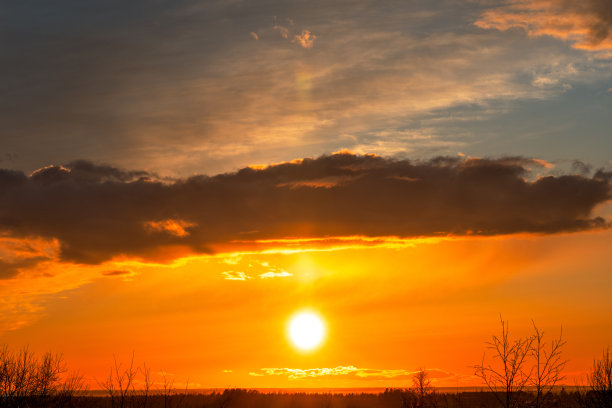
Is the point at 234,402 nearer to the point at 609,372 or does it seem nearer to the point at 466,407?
the point at 466,407

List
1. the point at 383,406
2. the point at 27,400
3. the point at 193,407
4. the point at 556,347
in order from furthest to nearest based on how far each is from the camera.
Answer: the point at 383,406
the point at 193,407
the point at 27,400
the point at 556,347

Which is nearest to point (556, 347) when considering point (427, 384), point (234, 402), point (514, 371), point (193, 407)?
point (514, 371)

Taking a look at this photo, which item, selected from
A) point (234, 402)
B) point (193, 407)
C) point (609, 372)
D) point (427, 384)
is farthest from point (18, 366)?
point (234, 402)

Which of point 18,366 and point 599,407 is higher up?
point 18,366

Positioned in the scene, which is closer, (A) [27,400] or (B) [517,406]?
(B) [517,406]

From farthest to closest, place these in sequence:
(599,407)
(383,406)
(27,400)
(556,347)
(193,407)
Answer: (383,406) → (193,407) → (27,400) → (599,407) → (556,347)

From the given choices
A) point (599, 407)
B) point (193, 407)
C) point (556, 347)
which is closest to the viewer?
point (556, 347)

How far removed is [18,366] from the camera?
5562cm

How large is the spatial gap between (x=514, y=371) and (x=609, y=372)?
9.36 metres

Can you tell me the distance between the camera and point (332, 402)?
138625 mm

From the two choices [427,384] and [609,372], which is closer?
[609,372]

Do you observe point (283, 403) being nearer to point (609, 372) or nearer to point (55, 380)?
point (55, 380)

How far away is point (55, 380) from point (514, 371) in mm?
40830

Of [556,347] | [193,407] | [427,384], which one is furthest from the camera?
[193,407]
